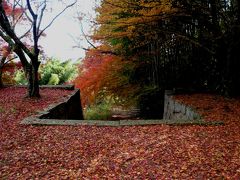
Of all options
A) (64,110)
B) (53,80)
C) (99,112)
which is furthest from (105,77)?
(53,80)

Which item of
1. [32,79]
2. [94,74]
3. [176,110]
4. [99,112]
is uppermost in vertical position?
[94,74]

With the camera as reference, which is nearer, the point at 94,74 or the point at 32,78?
the point at 32,78

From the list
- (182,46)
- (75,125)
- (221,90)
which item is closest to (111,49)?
(182,46)

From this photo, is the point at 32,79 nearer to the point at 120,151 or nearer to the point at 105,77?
the point at 105,77

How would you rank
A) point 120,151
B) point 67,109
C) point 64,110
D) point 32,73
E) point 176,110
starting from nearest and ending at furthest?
point 120,151 → point 64,110 → point 176,110 → point 32,73 → point 67,109

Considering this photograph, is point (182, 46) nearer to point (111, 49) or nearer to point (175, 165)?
point (111, 49)

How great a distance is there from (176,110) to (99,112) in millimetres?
5227

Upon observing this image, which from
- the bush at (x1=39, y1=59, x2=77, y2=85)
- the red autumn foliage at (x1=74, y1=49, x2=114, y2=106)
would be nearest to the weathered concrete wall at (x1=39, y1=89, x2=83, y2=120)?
the red autumn foliage at (x1=74, y1=49, x2=114, y2=106)

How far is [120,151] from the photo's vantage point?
4.25 metres

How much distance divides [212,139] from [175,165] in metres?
1.16

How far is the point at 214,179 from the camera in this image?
11.0ft

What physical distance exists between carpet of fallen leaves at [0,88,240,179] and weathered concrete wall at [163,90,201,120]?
0.77 meters

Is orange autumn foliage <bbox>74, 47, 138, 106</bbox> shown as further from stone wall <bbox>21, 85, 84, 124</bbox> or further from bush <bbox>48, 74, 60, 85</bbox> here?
bush <bbox>48, 74, 60, 85</bbox>

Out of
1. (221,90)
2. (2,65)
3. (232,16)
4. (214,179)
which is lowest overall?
(214,179)
